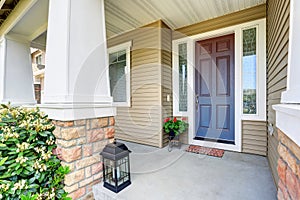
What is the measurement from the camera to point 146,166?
2.27 meters

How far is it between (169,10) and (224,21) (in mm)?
1045

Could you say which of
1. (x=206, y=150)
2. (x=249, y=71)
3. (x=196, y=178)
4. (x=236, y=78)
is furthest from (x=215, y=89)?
(x=196, y=178)

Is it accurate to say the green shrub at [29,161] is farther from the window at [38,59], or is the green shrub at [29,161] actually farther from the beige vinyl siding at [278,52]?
the window at [38,59]

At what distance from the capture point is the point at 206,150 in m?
2.88

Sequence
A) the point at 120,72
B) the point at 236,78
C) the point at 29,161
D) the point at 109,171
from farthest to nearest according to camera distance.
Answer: the point at 120,72 < the point at 236,78 < the point at 109,171 < the point at 29,161

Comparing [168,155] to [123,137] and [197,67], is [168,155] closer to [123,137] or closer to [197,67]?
[123,137]

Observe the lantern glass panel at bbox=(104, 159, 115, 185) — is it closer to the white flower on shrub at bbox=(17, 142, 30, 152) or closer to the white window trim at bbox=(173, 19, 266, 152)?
the white flower on shrub at bbox=(17, 142, 30, 152)

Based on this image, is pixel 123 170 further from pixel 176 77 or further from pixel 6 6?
pixel 6 6

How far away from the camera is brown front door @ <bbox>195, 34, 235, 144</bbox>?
307 cm

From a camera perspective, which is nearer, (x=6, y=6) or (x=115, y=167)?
(x=115, y=167)

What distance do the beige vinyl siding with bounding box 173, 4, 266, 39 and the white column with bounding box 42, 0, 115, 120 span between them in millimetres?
1979

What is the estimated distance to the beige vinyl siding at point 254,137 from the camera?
8.43 ft

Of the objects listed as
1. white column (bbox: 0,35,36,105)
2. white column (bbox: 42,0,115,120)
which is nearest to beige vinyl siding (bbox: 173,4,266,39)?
white column (bbox: 42,0,115,120)

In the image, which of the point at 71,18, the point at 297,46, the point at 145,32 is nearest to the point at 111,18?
the point at 145,32
